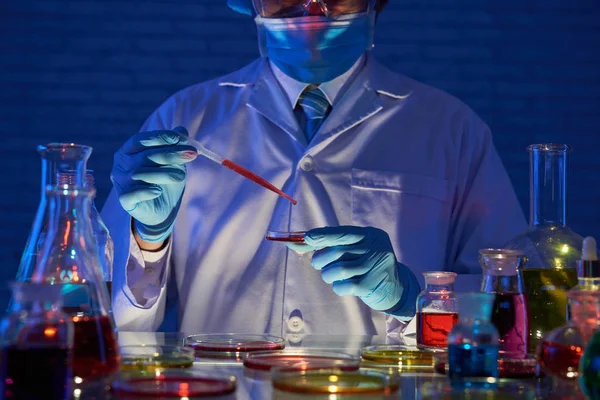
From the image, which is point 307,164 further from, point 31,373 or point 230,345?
point 31,373

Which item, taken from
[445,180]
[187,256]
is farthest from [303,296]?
[445,180]

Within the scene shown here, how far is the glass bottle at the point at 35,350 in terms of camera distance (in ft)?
2.33

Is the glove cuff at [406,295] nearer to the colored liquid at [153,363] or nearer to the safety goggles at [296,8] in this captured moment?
the safety goggles at [296,8]

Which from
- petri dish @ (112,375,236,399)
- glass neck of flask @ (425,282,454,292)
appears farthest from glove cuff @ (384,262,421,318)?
petri dish @ (112,375,236,399)

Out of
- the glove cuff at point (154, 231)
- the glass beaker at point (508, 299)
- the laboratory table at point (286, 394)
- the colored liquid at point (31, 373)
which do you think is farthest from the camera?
the glove cuff at point (154, 231)

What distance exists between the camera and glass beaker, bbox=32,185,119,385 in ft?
2.81

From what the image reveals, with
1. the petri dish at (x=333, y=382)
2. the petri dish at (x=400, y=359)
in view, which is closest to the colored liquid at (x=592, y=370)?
the petri dish at (x=333, y=382)

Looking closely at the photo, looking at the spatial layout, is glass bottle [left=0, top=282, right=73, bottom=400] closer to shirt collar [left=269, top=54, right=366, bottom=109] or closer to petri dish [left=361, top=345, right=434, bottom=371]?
petri dish [left=361, top=345, right=434, bottom=371]

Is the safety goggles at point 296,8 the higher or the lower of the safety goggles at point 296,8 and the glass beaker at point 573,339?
the higher

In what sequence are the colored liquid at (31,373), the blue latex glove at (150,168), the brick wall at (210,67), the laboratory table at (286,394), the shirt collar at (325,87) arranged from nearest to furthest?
the colored liquid at (31,373) → the laboratory table at (286,394) → the blue latex glove at (150,168) → the shirt collar at (325,87) → the brick wall at (210,67)

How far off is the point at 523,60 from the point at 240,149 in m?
2.01

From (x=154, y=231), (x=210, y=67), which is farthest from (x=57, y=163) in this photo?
(x=210, y=67)

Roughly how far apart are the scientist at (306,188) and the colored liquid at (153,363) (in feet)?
3.16

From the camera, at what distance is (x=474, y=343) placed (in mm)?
899
